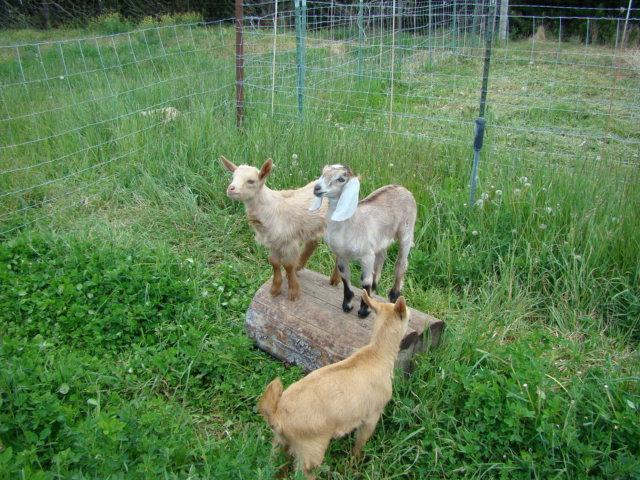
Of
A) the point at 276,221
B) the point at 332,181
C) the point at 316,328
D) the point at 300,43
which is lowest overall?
the point at 316,328

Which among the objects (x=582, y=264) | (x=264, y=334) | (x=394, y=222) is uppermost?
(x=394, y=222)

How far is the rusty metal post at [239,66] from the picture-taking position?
6.43m

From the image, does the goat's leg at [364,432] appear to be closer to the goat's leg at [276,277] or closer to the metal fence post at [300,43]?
the goat's leg at [276,277]

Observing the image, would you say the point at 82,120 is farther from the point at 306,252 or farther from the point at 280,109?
the point at 306,252

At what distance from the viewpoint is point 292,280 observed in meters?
3.81

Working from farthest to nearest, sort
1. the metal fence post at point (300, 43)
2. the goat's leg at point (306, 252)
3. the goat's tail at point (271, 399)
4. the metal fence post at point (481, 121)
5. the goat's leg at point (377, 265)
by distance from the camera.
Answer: the metal fence post at point (300, 43)
the metal fence post at point (481, 121)
the goat's leg at point (306, 252)
the goat's leg at point (377, 265)
the goat's tail at point (271, 399)

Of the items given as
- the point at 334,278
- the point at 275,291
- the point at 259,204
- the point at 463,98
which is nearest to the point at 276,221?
the point at 259,204

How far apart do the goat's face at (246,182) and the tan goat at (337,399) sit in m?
1.16

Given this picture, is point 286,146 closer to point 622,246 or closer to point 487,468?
point 622,246

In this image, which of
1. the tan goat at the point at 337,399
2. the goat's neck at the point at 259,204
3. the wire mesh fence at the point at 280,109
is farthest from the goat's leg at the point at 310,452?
the wire mesh fence at the point at 280,109

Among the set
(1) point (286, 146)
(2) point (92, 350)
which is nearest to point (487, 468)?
(2) point (92, 350)

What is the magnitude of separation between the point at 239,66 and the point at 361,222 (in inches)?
150

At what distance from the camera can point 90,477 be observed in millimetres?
2521

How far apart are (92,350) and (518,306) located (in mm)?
2907
